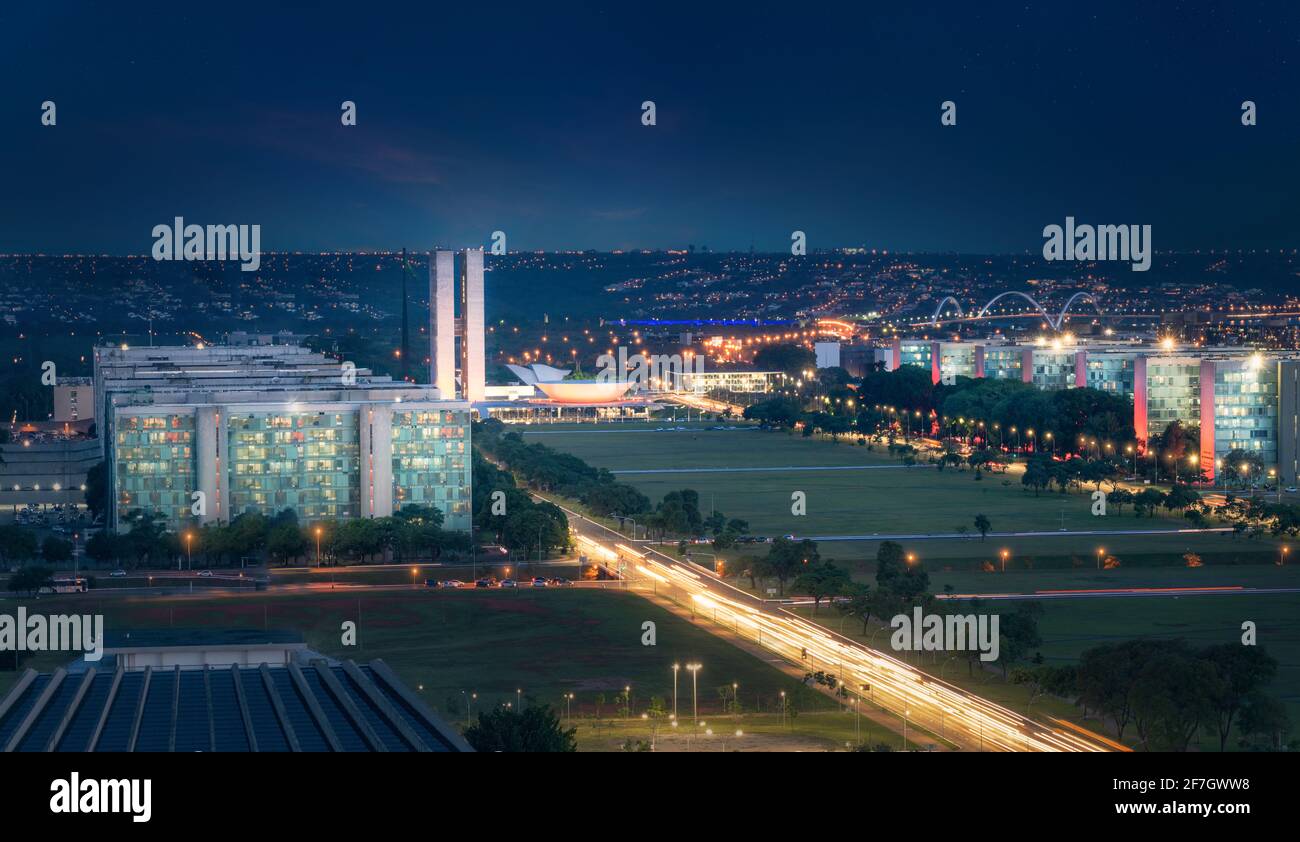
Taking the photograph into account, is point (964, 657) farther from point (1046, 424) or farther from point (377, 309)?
point (377, 309)

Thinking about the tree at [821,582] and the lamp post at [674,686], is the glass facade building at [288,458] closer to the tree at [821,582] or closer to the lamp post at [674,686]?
the tree at [821,582]

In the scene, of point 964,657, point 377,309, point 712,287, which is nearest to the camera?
point 964,657

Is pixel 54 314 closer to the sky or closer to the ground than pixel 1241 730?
closer to the sky

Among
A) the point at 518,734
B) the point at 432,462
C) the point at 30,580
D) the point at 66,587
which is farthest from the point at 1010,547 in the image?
the point at 518,734

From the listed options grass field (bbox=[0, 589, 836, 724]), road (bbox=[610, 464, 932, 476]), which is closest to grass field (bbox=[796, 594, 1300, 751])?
grass field (bbox=[0, 589, 836, 724])

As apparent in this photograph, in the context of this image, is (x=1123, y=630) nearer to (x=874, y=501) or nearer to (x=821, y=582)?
(x=821, y=582)
